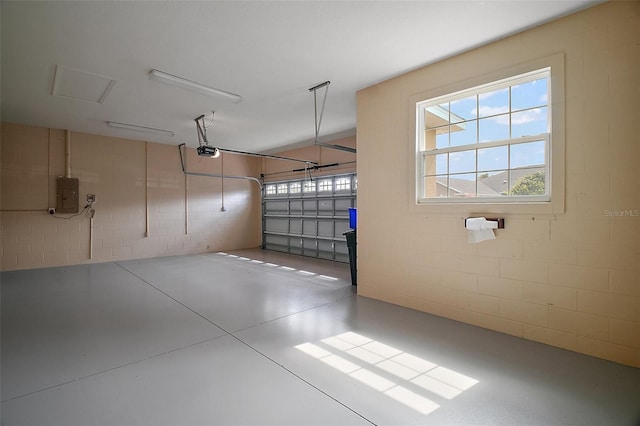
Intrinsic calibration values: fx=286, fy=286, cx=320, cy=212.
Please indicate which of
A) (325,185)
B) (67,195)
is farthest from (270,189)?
(67,195)

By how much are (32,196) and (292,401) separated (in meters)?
7.14

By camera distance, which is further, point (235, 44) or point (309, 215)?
point (309, 215)

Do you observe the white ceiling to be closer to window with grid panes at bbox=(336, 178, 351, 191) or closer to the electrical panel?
the electrical panel

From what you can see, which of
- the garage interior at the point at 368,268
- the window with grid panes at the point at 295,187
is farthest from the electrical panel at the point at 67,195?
the window with grid panes at the point at 295,187

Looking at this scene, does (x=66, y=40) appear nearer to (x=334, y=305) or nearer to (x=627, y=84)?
(x=334, y=305)

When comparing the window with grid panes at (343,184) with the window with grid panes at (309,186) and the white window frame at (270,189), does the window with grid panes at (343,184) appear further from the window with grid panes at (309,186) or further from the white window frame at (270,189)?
the white window frame at (270,189)

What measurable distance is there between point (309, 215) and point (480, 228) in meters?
5.40

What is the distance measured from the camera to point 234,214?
29.5 ft

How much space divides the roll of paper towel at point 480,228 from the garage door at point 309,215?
400 centimetres

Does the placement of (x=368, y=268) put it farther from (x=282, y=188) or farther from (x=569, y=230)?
(x=282, y=188)

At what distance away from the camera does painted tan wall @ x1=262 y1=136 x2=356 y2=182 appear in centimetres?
700

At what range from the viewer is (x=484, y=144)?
3.06 meters

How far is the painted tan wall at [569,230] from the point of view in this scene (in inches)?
90.5

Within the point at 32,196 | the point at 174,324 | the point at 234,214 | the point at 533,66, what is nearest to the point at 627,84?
the point at 533,66
